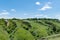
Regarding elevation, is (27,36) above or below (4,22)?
below

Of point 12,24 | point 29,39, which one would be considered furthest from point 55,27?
point 29,39

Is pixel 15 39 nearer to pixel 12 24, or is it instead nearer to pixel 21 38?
pixel 21 38

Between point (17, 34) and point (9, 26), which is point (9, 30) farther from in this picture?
point (17, 34)

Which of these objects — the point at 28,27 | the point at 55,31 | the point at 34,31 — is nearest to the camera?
the point at 34,31

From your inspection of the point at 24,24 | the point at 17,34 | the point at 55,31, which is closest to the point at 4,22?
the point at 24,24

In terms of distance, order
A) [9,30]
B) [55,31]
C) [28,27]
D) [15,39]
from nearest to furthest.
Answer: [15,39], [9,30], [28,27], [55,31]

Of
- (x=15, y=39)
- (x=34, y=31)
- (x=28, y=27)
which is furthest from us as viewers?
(x=28, y=27)

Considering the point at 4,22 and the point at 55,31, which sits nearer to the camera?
the point at 4,22

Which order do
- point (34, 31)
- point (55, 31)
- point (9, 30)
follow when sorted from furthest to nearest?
point (55, 31) < point (34, 31) < point (9, 30)

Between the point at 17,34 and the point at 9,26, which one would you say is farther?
the point at 9,26
